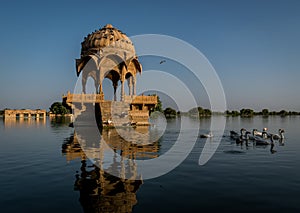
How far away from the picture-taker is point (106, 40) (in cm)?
4134

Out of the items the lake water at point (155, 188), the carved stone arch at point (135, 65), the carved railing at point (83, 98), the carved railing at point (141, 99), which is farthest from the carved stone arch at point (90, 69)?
the lake water at point (155, 188)

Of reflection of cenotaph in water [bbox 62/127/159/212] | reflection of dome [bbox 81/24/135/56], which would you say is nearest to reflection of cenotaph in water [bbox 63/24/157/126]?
reflection of dome [bbox 81/24/135/56]

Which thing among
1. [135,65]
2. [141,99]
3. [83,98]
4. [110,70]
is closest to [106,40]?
[110,70]

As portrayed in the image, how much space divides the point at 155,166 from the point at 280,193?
5.74 metres

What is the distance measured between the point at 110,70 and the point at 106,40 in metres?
5.05

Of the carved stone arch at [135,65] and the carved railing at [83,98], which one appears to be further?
the carved stone arch at [135,65]

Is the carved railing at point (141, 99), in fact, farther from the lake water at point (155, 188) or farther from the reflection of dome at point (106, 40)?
the lake water at point (155, 188)

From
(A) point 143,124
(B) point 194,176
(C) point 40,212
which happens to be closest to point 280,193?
(B) point 194,176

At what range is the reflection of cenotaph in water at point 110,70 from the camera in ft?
122

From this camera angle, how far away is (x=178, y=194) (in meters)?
7.96

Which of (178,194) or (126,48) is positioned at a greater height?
(126,48)

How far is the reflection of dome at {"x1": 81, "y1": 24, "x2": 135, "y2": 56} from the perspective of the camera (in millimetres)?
41375

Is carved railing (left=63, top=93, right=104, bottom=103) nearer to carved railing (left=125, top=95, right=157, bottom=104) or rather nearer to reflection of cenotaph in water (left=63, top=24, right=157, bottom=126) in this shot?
reflection of cenotaph in water (left=63, top=24, right=157, bottom=126)

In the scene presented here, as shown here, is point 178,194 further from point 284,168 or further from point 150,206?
point 284,168
